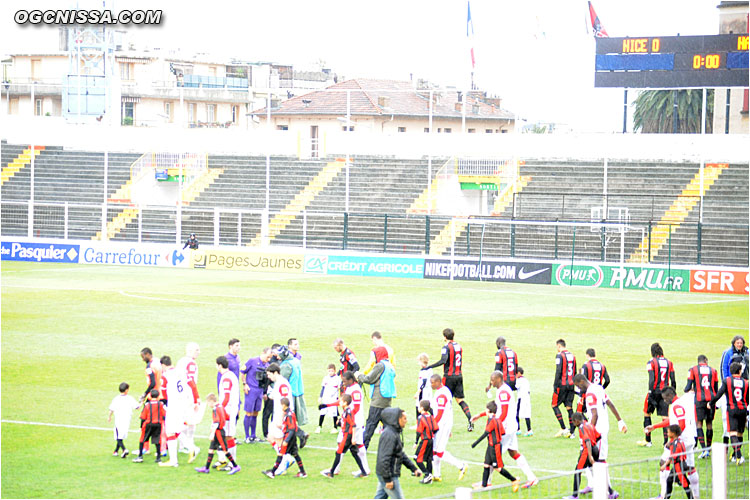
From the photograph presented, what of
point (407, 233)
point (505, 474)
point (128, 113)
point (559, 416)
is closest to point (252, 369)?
point (505, 474)

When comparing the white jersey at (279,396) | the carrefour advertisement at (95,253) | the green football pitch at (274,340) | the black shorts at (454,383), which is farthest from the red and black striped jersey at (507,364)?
the carrefour advertisement at (95,253)

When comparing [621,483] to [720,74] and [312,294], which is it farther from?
[720,74]

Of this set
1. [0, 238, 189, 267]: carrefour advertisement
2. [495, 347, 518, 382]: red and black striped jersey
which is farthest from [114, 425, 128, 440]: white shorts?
[0, 238, 189, 267]: carrefour advertisement

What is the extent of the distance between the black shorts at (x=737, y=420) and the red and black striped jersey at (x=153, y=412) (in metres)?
8.35

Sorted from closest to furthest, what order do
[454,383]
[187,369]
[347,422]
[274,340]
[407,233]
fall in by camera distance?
[347,422], [187,369], [454,383], [274,340], [407,233]

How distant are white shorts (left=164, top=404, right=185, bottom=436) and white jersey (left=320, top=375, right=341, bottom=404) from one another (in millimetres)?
2462

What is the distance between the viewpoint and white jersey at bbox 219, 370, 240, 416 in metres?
15.5

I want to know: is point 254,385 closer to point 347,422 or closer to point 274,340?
point 347,422

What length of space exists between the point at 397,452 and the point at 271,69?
3703 inches

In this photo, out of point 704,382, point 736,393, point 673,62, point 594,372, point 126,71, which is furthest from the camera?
point 126,71

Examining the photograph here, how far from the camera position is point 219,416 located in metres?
15.2

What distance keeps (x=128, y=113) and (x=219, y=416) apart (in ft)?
245

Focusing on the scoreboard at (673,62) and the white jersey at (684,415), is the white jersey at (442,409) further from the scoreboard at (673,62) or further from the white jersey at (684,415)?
the scoreboard at (673,62)

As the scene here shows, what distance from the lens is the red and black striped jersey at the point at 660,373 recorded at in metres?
17.6
